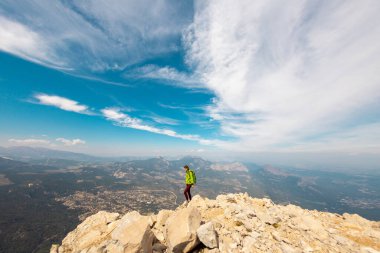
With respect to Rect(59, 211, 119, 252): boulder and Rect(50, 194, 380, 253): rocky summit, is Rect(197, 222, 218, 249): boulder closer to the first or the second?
Rect(50, 194, 380, 253): rocky summit

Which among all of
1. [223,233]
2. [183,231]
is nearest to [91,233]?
[183,231]

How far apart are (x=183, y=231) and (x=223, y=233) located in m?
3.58

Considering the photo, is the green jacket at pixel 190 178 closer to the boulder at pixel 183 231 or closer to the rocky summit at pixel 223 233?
the rocky summit at pixel 223 233

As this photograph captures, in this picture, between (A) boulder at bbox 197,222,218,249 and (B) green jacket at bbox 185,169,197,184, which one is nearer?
(A) boulder at bbox 197,222,218,249

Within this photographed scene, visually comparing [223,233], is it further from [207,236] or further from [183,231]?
[183,231]

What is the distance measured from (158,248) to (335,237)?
564 inches

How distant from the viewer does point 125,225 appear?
13.0 meters

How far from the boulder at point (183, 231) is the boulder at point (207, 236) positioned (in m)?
0.41

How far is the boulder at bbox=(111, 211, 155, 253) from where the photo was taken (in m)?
11.7

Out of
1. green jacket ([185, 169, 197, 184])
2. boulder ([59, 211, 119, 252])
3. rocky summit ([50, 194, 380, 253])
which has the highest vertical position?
green jacket ([185, 169, 197, 184])

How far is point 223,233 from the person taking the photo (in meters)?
14.4

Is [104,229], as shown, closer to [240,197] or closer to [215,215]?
[215,215]

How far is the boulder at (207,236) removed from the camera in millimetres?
12633

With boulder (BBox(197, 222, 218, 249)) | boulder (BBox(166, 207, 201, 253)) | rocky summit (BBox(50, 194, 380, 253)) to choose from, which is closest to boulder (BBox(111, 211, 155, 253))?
rocky summit (BBox(50, 194, 380, 253))
